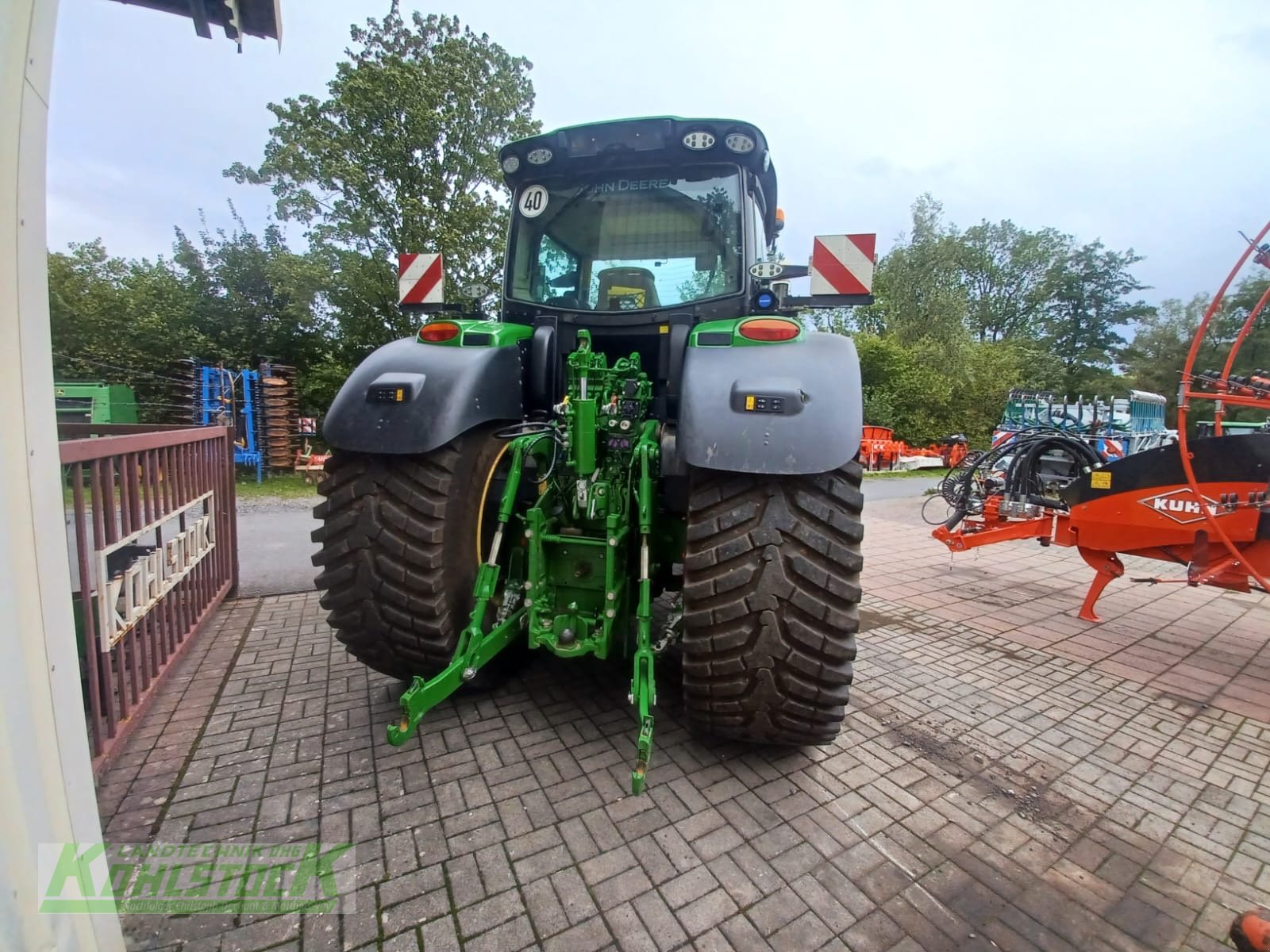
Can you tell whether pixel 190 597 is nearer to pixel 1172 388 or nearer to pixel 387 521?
pixel 387 521

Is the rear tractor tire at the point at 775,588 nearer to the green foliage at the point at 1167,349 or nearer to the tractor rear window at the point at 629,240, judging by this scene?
the tractor rear window at the point at 629,240

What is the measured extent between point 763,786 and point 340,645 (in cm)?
241

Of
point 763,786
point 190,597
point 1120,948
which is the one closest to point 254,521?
point 190,597

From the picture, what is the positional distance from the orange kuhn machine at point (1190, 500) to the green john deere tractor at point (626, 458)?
2228 mm

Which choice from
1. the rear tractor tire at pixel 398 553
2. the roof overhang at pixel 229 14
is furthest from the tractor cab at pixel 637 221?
the roof overhang at pixel 229 14

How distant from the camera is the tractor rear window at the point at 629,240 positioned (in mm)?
2875

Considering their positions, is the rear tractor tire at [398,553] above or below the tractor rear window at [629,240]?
below

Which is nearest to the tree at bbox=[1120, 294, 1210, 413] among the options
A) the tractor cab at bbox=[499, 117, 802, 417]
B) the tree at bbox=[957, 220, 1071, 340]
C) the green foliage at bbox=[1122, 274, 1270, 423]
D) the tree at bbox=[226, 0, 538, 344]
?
the green foliage at bbox=[1122, 274, 1270, 423]

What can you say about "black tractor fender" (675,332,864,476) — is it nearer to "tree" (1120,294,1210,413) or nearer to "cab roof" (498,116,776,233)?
"cab roof" (498,116,776,233)

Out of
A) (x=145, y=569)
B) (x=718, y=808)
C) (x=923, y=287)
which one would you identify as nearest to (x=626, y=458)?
(x=718, y=808)

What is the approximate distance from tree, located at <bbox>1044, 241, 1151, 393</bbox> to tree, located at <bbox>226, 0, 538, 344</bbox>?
40522 millimetres

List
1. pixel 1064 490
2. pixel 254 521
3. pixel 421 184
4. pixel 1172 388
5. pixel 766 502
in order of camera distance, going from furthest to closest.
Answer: pixel 1172 388 < pixel 421 184 < pixel 254 521 < pixel 1064 490 < pixel 766 502

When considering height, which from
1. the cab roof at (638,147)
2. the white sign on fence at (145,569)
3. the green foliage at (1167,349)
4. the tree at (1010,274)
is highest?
the tree at (1010,274)

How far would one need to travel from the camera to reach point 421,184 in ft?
42.4
